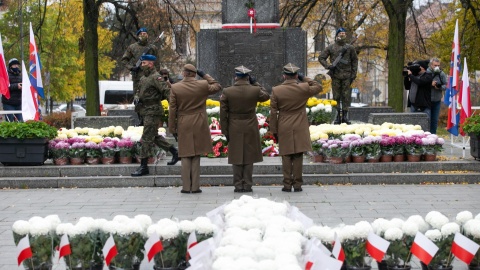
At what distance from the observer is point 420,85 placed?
60.9 feet

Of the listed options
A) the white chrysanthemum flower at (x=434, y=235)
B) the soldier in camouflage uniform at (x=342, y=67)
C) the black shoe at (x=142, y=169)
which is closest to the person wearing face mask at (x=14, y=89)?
the black shoe at (x=142, y=169)

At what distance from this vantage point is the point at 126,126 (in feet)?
60.6

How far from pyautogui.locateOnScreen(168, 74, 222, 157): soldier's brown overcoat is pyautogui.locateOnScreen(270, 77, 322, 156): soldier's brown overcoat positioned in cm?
94

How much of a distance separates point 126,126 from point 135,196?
5792 mm

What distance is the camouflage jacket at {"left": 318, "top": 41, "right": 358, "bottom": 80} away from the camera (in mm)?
18156

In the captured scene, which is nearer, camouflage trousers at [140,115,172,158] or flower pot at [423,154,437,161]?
camouflage trousers at [140,115,172,158]

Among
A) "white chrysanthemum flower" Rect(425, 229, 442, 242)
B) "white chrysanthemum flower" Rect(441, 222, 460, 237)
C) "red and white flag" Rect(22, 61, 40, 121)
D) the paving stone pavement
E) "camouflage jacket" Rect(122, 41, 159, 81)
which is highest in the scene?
"camouflage jacket" Rect(122, 41, 159, 81)

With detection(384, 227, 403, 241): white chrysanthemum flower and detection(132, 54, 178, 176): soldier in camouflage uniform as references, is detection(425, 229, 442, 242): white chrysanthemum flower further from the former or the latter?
detection(132, 54, 178, 176): soldier in camouflage uniform

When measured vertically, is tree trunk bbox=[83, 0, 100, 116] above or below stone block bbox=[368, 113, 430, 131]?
above

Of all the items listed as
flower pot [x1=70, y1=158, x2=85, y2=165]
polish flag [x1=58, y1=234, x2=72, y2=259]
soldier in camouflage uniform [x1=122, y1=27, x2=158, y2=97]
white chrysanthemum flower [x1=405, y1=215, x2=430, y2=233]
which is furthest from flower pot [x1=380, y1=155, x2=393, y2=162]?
polish flag [x1=58, y1=234, x2=72, y2=259]

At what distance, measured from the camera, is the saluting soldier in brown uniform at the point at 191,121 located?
42.4ft

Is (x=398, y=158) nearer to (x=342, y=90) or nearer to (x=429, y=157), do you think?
(x=429, y=157)

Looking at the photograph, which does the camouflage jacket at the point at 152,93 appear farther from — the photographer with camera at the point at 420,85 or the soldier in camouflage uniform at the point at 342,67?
the photographer with camera at the point at 420,85

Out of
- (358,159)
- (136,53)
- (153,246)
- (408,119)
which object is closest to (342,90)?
(408,119)
